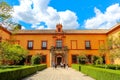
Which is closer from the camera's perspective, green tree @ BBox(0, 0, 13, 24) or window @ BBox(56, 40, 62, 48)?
Result: green tree @ BBox(0, 0, 13, 24)

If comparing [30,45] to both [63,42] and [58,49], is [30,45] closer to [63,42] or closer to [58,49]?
[58,49]

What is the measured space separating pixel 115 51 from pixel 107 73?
11090 millimetres

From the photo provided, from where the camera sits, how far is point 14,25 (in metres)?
13.7

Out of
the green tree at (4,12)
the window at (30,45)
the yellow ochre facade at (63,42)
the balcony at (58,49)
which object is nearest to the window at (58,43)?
the yellow ochre facade at (63,42)

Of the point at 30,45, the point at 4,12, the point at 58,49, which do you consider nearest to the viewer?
the point at 4,12

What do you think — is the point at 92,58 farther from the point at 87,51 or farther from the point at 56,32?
the point at 56,32

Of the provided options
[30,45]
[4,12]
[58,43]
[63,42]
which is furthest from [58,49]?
[4,12]

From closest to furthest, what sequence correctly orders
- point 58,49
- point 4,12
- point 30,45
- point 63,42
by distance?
1. point 4,12
2. point 58,49
3. point 30,45
4. point 63,42

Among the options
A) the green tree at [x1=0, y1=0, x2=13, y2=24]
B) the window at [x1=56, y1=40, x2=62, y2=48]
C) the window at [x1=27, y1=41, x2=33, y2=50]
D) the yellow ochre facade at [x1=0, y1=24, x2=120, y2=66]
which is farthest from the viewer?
the window at [x1=56, y1=40, x2=62, y2=48]

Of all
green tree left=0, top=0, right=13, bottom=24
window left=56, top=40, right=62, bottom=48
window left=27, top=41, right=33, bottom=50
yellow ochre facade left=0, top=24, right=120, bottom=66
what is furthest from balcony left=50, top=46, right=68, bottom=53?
green tree left=0, top=0, right=13, bottom=24

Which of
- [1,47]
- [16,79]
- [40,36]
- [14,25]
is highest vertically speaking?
[40,36]

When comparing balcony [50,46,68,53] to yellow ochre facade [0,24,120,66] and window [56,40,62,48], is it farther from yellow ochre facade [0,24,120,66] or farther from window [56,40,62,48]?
window [56,40,62,48]

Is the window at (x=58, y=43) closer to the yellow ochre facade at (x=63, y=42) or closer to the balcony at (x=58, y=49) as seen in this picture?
the yellow ochre facade at (x=63, y=42)

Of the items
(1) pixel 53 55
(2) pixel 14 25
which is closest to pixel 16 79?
(2) pixel 14 25
